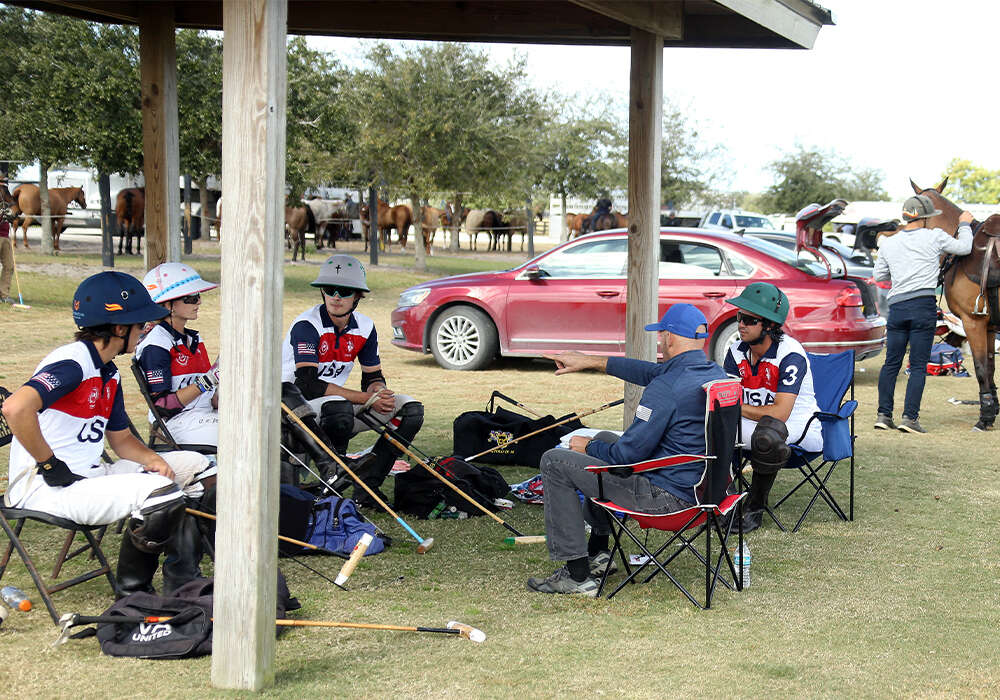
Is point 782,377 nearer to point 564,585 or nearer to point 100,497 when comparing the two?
point 564,585

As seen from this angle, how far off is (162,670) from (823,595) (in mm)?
2982

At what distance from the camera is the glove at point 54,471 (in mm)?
4309

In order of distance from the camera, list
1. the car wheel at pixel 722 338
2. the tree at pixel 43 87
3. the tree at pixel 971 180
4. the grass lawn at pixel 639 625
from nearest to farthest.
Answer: the grass lawn at pixel 639 625, the car wheel at pixel 722 338, the tree at pixel 43 87, the tree at pixel 971 180

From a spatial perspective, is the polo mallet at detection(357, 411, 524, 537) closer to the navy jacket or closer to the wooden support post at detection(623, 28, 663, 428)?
the navy jacket

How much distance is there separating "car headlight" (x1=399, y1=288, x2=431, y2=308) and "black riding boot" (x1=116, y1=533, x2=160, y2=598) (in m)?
8.33

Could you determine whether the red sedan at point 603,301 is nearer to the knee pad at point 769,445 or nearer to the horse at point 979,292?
the horse at point 979,292

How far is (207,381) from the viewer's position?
594cm

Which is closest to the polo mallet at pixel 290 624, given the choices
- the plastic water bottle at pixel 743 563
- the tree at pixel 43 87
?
the plastic water bottle at pixel 743 563

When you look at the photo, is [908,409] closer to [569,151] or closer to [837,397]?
[837,397]

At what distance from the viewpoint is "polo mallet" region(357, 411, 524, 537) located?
236 inches

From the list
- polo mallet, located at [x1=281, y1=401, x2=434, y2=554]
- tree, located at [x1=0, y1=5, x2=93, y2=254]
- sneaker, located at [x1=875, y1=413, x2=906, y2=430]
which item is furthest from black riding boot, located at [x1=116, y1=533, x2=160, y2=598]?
tree, located at [x1=0, y1=5, x2=93, y2=254]

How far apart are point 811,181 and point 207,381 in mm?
57866

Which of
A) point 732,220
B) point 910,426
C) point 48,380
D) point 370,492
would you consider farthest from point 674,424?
point 732,220

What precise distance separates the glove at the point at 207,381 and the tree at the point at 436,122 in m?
20.0
